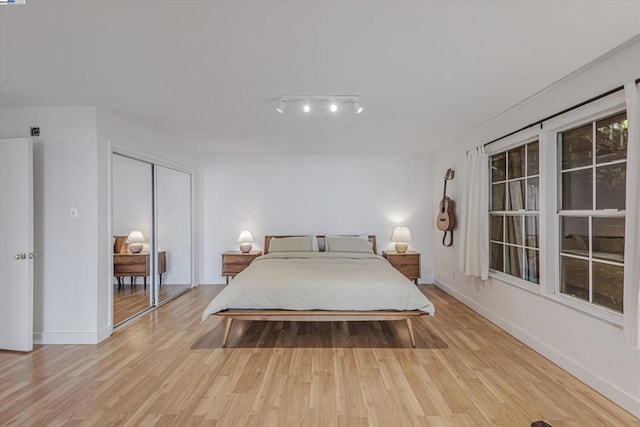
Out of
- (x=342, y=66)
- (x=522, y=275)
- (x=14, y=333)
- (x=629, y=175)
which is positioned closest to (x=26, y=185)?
(x=14, y=333)

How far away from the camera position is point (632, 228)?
1983mm

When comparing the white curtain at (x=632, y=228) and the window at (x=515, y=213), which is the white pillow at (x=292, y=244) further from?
the white curtain at (x=632, y=228)

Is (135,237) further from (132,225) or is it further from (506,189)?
(506,189)

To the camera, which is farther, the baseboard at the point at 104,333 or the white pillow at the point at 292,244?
the white pillow at the point at 292,244

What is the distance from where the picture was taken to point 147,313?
4230 mm

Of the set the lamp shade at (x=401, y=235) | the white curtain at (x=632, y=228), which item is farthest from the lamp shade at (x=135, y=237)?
the white curtain at (x=632, y=228)

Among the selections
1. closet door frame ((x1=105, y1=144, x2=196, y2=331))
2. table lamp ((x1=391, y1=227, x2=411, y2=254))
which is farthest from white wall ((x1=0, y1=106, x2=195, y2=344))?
table lamp ((x1=391, y1=227, x2=411, y2=254))

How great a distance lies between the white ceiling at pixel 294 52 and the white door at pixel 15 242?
60cm

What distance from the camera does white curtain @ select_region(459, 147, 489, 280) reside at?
3.82 m

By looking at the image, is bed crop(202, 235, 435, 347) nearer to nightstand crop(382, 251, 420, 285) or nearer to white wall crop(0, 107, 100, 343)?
white wall crop(0, 107, 100, 343)

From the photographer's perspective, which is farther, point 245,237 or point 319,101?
point 245,237

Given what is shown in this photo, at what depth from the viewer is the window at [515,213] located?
3.24 meters

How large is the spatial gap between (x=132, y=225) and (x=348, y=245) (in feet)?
10.6

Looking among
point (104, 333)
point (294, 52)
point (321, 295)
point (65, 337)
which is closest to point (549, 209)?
point (321, 295)
